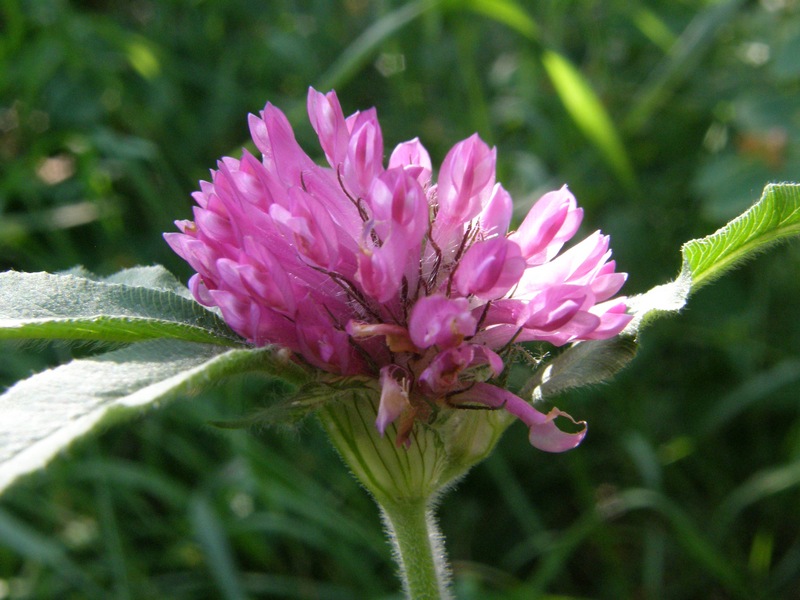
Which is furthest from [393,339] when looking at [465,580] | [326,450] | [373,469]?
[326,450]

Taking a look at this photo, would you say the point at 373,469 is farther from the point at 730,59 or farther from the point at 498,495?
the point at 730,59

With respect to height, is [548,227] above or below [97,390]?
above

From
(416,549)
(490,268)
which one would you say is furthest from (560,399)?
(490,268)

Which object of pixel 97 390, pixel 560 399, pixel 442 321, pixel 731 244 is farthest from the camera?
pixel 560 399

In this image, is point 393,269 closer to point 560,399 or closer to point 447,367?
point 447,367

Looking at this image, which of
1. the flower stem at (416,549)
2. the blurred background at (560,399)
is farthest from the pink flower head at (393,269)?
the blurred background at (560,399)

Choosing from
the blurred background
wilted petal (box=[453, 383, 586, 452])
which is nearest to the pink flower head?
wilted petal (box=[453, 383, 586, 452])

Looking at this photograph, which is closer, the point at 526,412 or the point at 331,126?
the point at 526,412
